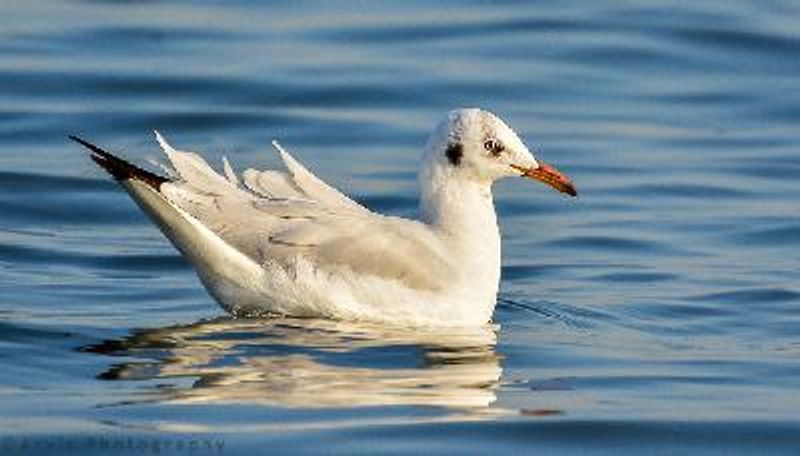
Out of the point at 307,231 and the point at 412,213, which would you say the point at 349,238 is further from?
the point at 412,213

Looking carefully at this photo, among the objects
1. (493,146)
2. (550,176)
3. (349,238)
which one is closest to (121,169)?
(349,238)

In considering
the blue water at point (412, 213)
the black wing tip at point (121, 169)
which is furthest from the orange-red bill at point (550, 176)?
the black wing tip at point (121, 169)

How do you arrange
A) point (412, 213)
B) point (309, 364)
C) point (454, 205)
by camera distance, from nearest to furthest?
point (309, 364) < point (454, 205) < point (412, 213)

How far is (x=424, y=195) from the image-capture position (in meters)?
12.7

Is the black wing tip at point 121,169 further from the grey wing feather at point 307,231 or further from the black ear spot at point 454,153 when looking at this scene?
the black ear spot at point 454,153

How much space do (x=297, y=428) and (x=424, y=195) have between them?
2758 millimetres

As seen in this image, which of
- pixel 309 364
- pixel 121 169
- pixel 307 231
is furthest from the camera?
pixel 307 231

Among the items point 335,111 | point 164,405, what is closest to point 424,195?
point 164,405

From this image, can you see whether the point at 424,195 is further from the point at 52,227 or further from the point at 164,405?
the point at 52,227

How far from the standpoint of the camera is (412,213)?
16250 millimetres

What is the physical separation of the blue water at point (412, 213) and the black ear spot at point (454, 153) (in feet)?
2.60

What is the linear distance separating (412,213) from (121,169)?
4.56 m

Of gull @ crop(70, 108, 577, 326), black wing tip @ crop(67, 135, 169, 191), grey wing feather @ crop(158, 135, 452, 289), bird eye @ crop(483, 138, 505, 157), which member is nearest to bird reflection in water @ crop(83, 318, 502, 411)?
gull @ crop(70, 108, 577, 326)

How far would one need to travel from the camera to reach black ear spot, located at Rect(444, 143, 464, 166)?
12.6 meters
